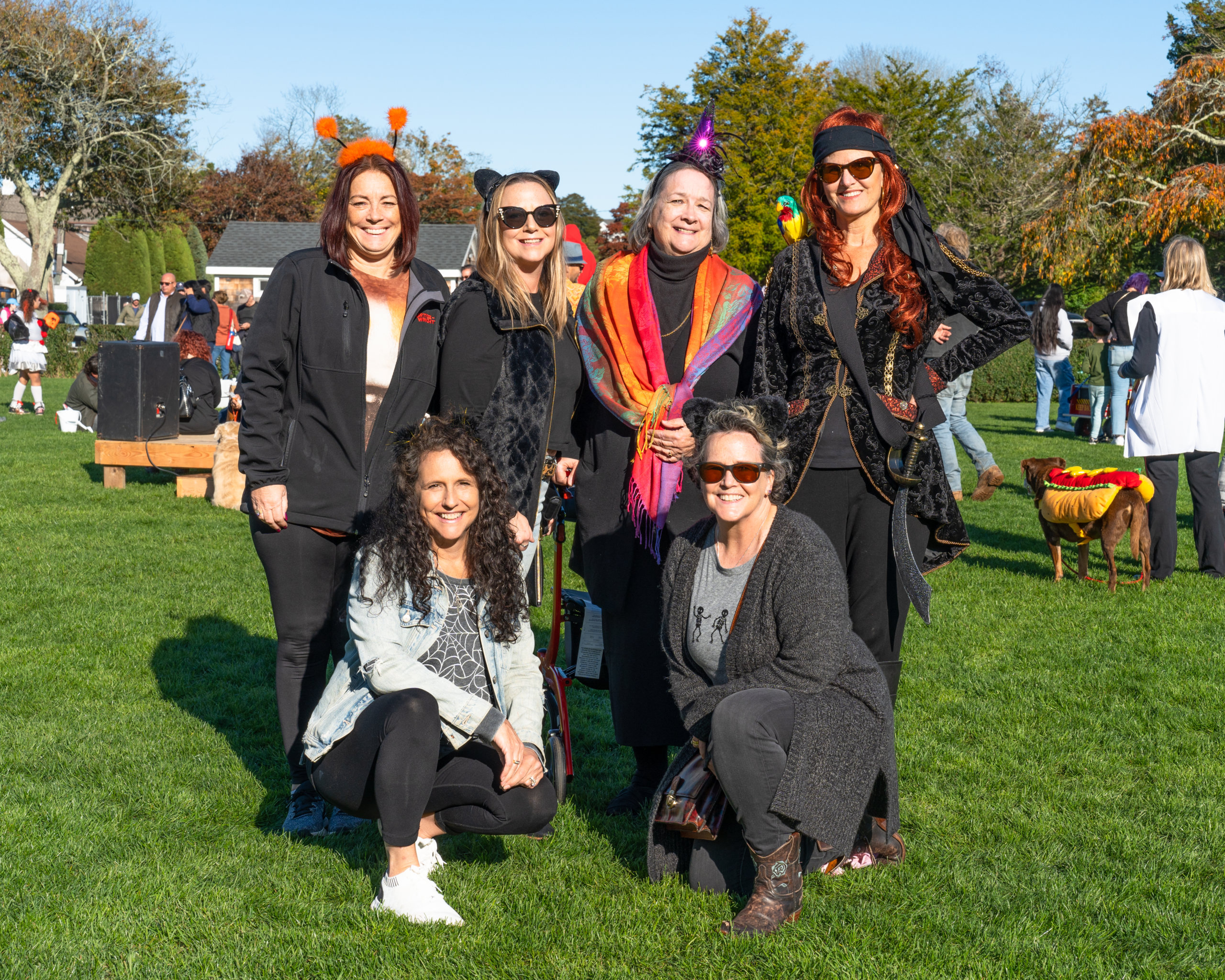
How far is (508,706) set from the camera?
345 cm

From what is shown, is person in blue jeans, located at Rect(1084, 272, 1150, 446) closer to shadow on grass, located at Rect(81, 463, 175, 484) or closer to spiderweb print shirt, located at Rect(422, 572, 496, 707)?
shadow on grass, located at Rect(81, 463, 175, 484)

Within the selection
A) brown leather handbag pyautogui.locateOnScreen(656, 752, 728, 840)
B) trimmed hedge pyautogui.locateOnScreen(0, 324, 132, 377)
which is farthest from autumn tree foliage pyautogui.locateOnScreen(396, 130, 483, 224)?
brown leather handbag pyautogui.locateOnScreen(656, 752, 728, 840)

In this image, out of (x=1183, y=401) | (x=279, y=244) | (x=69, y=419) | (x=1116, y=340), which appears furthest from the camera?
(x=279, y=244)

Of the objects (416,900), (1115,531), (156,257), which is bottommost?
(416,900)

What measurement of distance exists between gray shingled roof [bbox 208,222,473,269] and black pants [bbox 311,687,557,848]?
143 feet

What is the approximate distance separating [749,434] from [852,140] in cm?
93

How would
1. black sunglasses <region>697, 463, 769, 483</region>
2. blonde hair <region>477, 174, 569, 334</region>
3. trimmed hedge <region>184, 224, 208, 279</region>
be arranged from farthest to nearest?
1. trimmed hedge <region>184, 224, 208, 279</region>
2. blonde hair <region>477, 174, 569, 334</region>
3. black sunglasses <region>697, 463, 769, 483</region>

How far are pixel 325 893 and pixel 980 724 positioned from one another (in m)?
2.92

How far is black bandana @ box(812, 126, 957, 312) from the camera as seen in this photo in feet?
10.9

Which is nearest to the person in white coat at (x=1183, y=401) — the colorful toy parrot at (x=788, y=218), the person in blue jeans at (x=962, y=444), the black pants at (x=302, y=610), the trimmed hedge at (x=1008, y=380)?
the person in blue jeans at (x=962, y=444)

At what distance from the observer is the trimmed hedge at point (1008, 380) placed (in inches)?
874

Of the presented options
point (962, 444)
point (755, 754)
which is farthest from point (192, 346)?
point (755, 754)

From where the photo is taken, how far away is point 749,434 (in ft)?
10.6

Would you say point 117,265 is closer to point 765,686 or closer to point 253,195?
point 253,195
